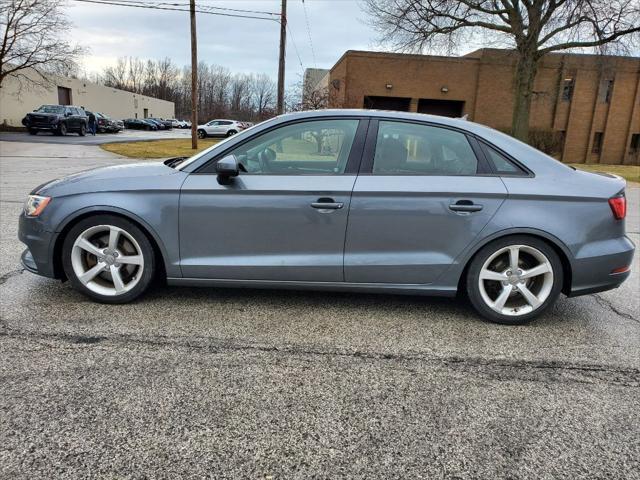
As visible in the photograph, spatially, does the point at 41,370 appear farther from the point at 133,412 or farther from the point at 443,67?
the point at 443,67

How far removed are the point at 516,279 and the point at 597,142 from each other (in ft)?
119

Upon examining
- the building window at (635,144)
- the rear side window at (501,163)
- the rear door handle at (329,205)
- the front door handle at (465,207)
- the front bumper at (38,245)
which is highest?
the building window at (635,144)

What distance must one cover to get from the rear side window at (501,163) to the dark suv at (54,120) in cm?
3516

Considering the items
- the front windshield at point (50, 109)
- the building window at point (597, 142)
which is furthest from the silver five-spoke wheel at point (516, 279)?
the front windshield at point (50, 109)

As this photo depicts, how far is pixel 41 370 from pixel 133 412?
2.52 ft

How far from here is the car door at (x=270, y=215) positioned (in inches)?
142

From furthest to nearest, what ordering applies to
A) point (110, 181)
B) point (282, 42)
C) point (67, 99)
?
point (67, 99)
point (282, 42)
point (110, 181)

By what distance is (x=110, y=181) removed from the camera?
147 inches

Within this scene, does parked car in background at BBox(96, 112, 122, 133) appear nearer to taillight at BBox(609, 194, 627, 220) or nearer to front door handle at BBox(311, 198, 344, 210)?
front door handle at BBox(311, 198, 344, 210)

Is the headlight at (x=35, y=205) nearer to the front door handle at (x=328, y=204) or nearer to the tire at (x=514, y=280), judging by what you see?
the front door handle at (x=328, y=204)

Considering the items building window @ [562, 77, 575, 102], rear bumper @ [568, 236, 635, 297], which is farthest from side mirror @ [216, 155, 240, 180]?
building window @ [562, 77, 575, 102]

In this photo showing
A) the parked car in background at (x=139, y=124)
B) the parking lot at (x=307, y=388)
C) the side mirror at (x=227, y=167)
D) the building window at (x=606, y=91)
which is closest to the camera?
the parking lot at (x=307, y=388)

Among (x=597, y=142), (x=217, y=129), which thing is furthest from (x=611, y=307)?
(x=217, y=129)

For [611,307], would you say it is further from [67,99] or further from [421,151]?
[67,99]
